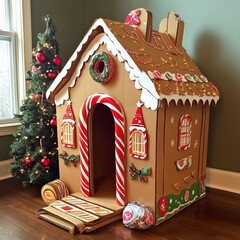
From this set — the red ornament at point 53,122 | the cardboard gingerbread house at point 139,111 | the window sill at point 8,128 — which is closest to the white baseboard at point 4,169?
the window sill at point 8,128

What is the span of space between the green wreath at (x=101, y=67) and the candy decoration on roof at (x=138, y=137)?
1.11ft

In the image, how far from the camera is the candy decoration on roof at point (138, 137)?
2.17m

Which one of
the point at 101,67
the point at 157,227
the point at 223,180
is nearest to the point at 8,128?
the point at 101,67

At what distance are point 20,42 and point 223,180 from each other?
2.63 metres

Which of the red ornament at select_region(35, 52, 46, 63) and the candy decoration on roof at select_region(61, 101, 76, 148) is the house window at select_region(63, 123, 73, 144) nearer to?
the candy decoration on roof at select_region(61, 101, 76, 148)

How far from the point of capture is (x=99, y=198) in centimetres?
253

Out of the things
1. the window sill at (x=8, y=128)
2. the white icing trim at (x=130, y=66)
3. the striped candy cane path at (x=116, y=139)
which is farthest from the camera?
the window sill at (x=8, y=128)

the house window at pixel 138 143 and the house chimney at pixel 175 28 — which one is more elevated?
the house chimney at pixel 175 28

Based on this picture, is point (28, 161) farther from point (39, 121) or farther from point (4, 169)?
point (4, 169)

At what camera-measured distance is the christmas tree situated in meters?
2.91

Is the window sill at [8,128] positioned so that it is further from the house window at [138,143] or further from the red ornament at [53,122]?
the house window at [138,143]

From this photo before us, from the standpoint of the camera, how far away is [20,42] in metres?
3.43

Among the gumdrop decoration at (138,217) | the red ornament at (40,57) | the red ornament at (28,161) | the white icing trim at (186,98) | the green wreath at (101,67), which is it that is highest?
the red ornament at (40,57)

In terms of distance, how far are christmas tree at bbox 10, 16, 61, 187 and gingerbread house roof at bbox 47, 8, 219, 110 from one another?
0.94ft
